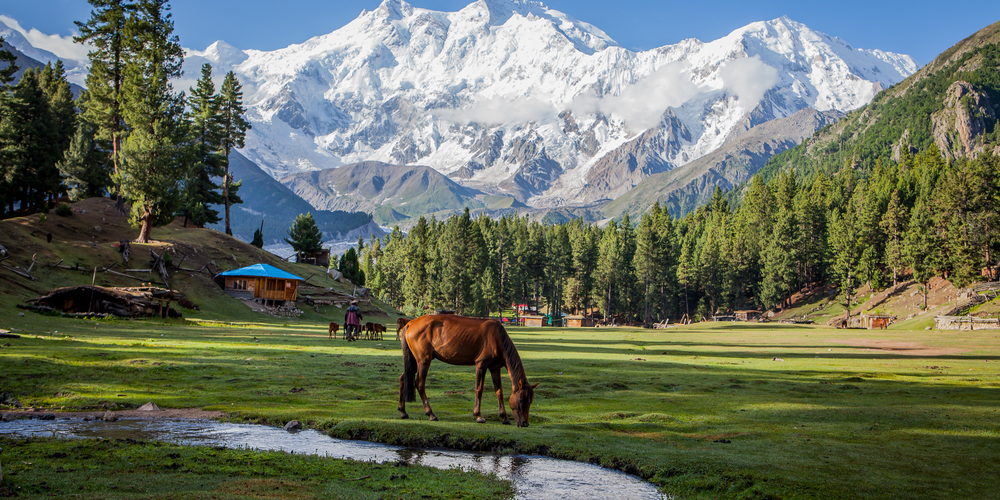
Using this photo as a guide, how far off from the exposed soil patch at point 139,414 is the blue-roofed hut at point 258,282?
55682 mm

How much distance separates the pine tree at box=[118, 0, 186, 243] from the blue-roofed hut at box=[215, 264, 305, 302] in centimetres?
964

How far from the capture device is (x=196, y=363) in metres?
23.4

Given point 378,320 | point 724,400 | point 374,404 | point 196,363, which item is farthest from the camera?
point 378,320

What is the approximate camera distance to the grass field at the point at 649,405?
1062 cm

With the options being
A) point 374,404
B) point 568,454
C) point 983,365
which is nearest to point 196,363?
point 374,404

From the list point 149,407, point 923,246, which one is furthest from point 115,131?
point 923,246

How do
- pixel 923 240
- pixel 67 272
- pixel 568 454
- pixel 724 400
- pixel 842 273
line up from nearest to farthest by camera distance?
pixel 568 454 < pixel 724 400 < pixel 67 272 < pixel 923 240 < pixel 842 273

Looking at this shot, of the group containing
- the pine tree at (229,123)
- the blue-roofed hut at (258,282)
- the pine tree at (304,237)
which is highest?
the pine tree at (229,123)

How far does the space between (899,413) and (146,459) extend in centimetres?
1782

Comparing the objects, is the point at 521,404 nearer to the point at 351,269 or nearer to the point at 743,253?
the point at 351,269

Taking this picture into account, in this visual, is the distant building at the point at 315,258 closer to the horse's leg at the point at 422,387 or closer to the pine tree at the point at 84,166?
the pine tree at the point at 84,166

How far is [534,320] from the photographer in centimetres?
11694

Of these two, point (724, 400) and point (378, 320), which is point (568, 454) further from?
point (378, 320)

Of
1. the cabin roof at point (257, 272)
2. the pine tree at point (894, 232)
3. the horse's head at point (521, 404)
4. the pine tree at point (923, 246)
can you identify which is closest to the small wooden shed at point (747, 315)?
the pine tree at point (894, 232)
